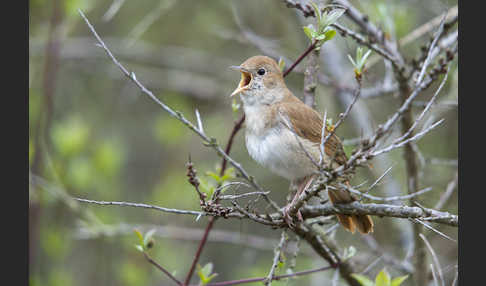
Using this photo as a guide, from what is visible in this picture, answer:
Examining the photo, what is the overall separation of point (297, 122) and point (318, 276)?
1.71 m

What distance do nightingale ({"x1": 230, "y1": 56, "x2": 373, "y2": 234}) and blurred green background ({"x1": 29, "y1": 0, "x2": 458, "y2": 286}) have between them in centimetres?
87

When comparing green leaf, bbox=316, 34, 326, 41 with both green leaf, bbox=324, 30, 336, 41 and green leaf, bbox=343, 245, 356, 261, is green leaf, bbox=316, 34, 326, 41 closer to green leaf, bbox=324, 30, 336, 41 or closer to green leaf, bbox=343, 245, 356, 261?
green leaf, bbox=324, 30, 336, 41

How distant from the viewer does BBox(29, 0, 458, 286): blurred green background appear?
189 inches

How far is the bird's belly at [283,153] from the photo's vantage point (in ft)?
11.6

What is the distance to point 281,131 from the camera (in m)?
3.65

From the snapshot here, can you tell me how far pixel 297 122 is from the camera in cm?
372

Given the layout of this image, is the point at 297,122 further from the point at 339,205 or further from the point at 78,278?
the point at 78,278

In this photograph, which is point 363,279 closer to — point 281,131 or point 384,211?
point 384,211

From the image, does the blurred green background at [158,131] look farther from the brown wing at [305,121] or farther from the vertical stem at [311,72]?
the vertical stem at [311,72]

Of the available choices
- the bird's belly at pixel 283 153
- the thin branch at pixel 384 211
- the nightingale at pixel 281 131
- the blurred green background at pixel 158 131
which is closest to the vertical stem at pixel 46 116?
the blurred green background at pixel 158 131

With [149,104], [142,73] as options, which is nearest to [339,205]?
[142,73]

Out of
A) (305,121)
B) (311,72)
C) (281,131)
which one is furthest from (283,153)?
(311,72)

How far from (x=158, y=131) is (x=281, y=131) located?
281 centimetres

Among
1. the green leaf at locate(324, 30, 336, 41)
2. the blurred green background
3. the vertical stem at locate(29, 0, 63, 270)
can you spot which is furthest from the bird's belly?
the vertical stem at locate(29, 0, 63, 270)
